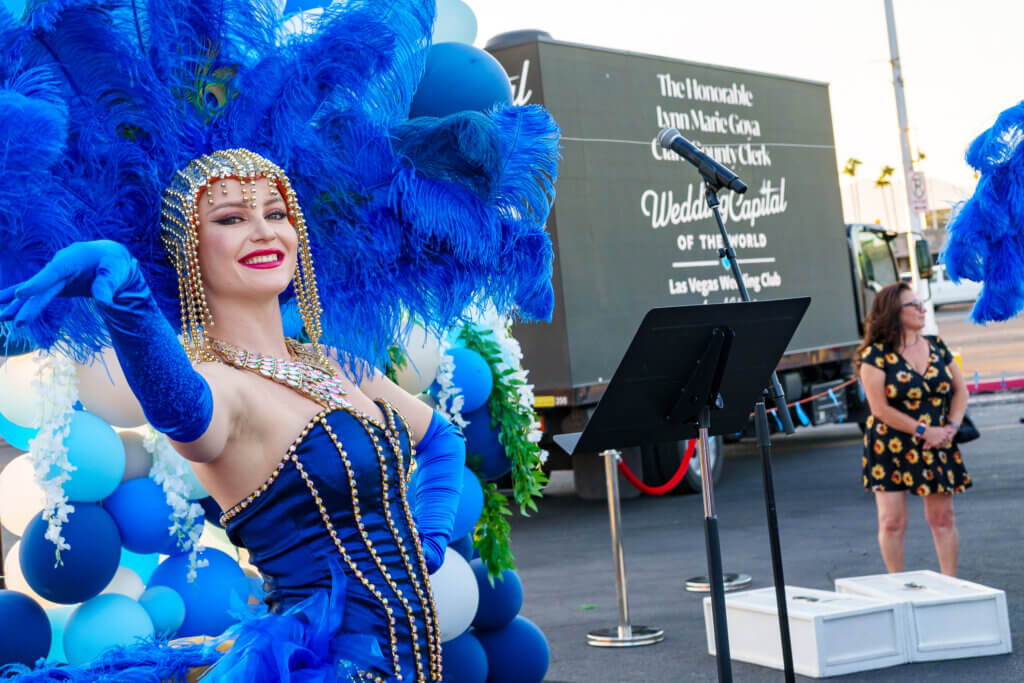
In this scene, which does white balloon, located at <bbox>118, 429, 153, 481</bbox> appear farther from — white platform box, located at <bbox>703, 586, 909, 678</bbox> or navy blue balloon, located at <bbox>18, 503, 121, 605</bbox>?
white platform box, located at <bbox>703, 586, 909, 678</bbox>

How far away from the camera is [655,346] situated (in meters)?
3.17

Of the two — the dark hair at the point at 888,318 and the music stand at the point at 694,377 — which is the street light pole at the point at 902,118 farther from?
the music stand at the point at 694,377

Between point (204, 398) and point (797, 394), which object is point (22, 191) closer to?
point (204, 398)

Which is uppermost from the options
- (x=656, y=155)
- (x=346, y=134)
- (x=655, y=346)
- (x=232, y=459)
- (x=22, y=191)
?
(x=656, y=155)

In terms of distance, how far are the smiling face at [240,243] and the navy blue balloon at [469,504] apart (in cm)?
166

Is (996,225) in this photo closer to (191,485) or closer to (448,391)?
(448,391)

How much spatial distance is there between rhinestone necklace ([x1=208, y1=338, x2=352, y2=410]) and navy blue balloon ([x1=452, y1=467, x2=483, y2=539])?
1.54 metres

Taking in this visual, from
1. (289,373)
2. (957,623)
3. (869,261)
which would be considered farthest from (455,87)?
(869,261)

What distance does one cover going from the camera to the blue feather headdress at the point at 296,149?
2043 millimetres

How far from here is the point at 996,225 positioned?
360 centimetres

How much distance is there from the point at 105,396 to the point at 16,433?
0.60 metres

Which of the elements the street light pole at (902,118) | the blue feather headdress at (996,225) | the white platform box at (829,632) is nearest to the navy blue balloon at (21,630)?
the white platform box at (829,632)

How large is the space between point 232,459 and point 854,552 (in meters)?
5.88

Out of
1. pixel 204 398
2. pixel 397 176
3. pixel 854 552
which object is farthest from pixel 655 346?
pixel 854 552
